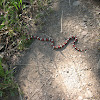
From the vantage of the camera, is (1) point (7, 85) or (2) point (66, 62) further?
(2) point (66, 62)

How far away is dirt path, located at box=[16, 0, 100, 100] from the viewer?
99.4 inches

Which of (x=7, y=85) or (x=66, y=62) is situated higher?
(x=66, y=62)

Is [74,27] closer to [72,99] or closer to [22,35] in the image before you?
[22,35]

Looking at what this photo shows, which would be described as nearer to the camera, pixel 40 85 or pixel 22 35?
pixel 40 85

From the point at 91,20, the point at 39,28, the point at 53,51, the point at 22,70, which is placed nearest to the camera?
the point at 22,70

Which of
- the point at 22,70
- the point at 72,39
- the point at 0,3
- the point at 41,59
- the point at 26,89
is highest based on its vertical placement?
the point at 0,3

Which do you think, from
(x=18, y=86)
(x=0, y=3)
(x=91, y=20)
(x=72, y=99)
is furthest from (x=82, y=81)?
(x=0, y=3)

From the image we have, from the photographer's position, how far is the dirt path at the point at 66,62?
2525 millimetres

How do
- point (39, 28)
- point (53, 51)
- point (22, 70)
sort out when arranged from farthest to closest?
point (39, 28) → point (53, 51) → point (22, 70)

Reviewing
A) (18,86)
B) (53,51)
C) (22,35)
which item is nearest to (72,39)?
(53,51)

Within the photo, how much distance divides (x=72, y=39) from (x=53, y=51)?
72 centimetres

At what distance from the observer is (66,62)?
293 cm

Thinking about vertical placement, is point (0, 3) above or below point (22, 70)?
above

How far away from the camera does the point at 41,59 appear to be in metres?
3.09
